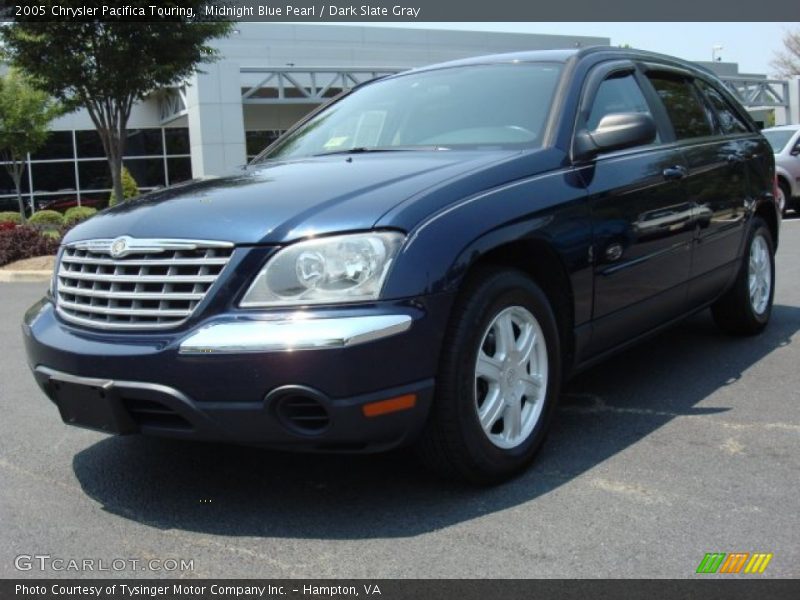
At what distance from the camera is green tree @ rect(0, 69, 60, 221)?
984 inches

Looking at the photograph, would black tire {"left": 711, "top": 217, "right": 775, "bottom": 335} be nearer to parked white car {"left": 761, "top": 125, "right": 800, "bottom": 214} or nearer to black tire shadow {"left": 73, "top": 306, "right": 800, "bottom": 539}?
black tire shadow {"left": 73, "top": 306, "right": 800, "bottom": 539}

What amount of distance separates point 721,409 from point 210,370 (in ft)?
8.62

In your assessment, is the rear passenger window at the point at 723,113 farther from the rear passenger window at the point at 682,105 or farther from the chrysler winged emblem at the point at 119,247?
the chrysler winged emblem at the point at 119,247

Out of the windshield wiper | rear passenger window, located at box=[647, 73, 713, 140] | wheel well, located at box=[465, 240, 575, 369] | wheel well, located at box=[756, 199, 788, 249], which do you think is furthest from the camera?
wheel well, located at box=[756, 199, 788, 249]

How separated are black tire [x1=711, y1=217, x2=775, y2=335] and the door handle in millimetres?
1199

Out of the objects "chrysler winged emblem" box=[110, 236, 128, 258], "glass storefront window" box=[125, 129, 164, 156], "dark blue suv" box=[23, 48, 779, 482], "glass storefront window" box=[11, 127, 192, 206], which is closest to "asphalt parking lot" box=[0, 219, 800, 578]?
"dark blue suv" box=[23, 48, 779, 482]

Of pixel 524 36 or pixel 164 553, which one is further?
pixel 524 36

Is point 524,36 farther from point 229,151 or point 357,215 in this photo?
point 357,215

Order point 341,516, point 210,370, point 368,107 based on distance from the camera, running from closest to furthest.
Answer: point 210,370 < point 341,516 < point 368,107

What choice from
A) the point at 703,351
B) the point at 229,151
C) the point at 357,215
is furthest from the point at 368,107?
the point at 229,151

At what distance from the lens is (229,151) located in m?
26.2

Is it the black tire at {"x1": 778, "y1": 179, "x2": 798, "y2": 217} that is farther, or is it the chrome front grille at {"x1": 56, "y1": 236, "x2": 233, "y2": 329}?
the black tire at {"x1": 778, "y1": 179, "x2": 798, "y2": 217}

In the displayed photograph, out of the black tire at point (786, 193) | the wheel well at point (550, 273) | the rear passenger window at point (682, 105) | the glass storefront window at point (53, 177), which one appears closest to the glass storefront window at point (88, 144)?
the glass storefront window at point (53, 177)
